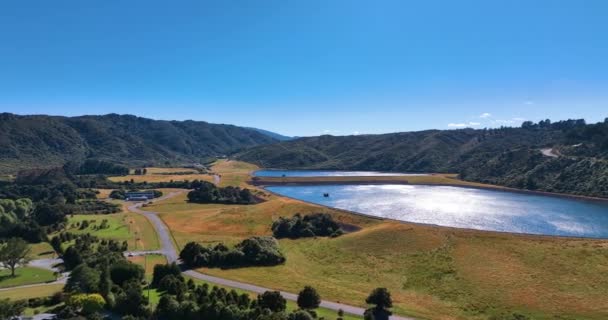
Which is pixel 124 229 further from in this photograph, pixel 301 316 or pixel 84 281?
pixel 301 316

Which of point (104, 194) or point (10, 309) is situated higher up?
point (104, 194)

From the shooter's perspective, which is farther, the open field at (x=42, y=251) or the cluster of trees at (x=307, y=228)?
the cluster of trees at (x=307, y=228)

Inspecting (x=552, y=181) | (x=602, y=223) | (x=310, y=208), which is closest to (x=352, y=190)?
(x=310, y=208)

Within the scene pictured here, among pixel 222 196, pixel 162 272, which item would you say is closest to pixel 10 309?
pixel 162 272

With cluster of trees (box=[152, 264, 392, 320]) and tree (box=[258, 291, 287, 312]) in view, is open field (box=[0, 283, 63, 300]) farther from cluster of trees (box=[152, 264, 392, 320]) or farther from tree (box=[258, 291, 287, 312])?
tree (box=[258, 291, 287, 312])

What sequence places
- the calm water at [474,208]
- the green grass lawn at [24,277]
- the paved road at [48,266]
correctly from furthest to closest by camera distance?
1. the calm water at [474,208]
2. the green grass lawn at [24,277]
3. the paved road at [48,266]

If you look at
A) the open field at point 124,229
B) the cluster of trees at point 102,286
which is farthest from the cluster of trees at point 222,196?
the cluster of trees at point 102,286

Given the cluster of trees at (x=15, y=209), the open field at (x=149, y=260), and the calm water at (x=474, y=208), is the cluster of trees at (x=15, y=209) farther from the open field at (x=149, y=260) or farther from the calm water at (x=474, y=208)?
the calm water at (x=474, y=208)
